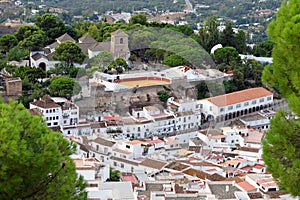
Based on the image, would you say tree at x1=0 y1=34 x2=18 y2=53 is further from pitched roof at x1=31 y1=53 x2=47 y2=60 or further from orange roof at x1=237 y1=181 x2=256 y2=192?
orange roof at x1=237 y1=181 x2=256 y2=192

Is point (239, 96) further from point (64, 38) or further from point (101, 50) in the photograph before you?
point (64, 38)

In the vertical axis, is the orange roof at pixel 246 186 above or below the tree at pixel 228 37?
above

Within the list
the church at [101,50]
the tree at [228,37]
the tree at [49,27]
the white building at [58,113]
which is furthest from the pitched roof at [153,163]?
the tree at [228,37]

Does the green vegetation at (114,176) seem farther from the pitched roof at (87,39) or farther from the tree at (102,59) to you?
the pitched roof at (87,39)

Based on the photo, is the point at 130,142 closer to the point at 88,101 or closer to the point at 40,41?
the point at 88,101

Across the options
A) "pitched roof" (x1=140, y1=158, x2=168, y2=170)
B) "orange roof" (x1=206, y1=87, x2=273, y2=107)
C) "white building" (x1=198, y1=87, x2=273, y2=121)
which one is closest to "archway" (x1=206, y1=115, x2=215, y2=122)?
"white building" (x1=198, y1=87, x2=273, y2=121)

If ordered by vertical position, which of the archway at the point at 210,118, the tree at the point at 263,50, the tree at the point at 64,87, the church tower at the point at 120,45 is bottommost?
the archway at the point at 210,118

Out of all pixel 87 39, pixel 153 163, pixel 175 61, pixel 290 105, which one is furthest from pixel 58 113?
pixel 290 105
